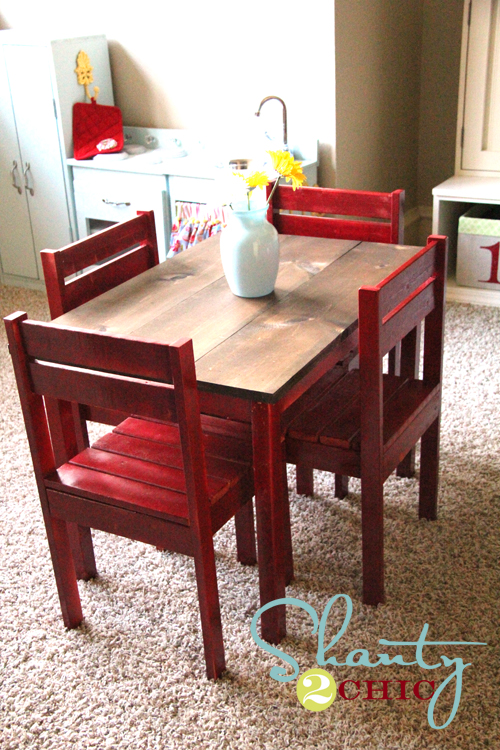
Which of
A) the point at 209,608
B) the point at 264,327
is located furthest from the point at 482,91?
the point at 209,608

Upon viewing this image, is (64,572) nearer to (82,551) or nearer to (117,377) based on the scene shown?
(82,551)

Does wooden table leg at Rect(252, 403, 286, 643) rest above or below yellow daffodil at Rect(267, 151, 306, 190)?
below

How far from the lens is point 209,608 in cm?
166

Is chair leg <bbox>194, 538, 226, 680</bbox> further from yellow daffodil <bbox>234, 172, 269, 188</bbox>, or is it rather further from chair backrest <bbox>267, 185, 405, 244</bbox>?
chair backrest <bbox>267, 185, 405, 244</bbox>

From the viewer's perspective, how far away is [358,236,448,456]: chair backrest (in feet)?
5.44

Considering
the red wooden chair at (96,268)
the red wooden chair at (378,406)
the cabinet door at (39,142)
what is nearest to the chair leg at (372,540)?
the red wooden chair at (378,406)

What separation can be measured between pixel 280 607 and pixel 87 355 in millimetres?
723

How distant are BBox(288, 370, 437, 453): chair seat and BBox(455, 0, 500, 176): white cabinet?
188 cm

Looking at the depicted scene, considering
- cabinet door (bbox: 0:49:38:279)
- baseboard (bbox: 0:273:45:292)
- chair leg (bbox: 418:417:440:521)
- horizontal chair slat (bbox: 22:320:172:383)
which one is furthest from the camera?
baseboard (bbox: 0:273:45:292)

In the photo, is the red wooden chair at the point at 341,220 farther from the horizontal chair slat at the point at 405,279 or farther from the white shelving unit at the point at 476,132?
the white shelving unit at the point at 476,132

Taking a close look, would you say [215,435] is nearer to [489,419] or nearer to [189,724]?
[189,724]

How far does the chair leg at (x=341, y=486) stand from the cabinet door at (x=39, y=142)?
2111 mm

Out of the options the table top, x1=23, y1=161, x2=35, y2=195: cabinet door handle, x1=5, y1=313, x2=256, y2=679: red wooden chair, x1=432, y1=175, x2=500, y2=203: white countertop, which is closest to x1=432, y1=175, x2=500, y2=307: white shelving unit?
x1=432, y1=175, x2=500, y2=203: white countertop

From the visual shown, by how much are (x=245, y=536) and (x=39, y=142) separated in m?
2.46
